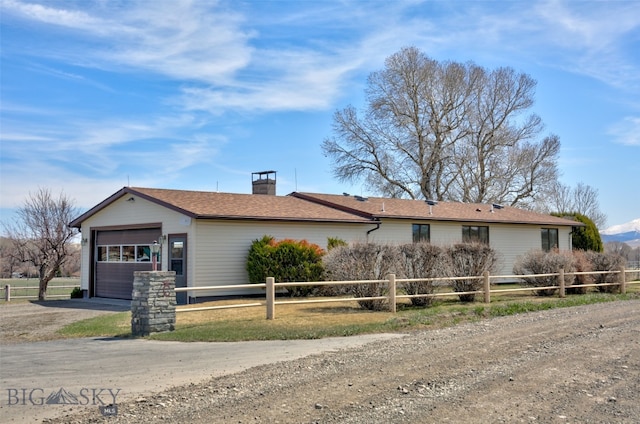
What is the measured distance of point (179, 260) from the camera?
20453 millimetres

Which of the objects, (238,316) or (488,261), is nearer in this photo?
(238,316)

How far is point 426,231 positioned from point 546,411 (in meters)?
20.3

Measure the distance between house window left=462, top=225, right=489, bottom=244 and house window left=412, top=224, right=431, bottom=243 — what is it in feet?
6.66

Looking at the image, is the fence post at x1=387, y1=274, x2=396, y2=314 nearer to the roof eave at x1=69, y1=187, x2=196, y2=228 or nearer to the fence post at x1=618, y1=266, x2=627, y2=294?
the roof eave at x1=69, y1=187, x2=196, y2=228

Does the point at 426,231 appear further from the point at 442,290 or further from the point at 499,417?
the point at 499,417

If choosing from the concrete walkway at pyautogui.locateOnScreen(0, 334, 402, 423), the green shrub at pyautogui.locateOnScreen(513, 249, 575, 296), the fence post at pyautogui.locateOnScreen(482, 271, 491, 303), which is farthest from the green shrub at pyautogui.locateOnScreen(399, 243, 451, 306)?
the green shrub at pyautogui.locateOnScreen(513, 249, 575, 296)

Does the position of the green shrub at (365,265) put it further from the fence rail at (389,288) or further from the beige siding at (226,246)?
the beige siding at (226,246)

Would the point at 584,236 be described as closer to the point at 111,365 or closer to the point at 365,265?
the point at 365,265

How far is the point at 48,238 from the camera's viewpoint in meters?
28.6

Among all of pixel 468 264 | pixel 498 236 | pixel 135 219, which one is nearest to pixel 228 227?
pixel 135 219

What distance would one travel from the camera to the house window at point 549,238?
1247 inches

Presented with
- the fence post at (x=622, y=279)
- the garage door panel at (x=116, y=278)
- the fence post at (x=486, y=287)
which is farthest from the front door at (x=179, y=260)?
the fence post at (x=622, y=279)

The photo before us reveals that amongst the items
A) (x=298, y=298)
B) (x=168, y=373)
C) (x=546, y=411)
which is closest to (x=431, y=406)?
(x=546, y=411)

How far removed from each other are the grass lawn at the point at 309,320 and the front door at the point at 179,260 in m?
1.56
